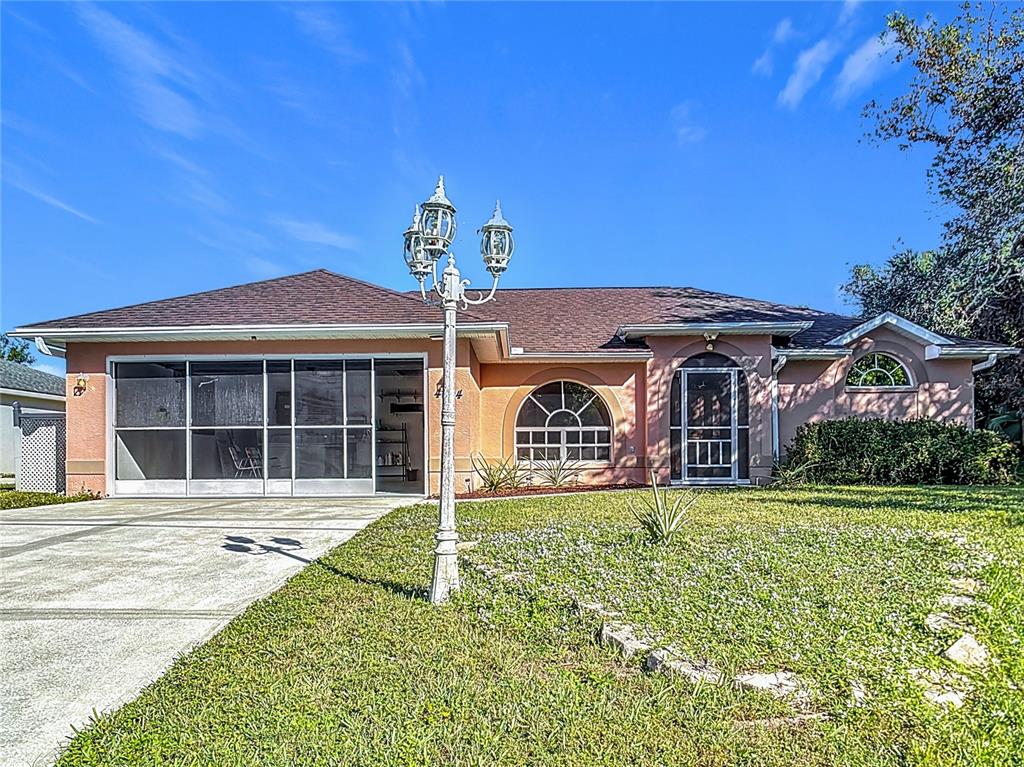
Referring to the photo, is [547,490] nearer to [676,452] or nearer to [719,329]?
[676,452]

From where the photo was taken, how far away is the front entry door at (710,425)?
14750 mm

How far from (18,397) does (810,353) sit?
23.6m

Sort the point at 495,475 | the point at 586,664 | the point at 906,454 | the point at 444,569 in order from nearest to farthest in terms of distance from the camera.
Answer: the point at 586,664 → the point at 444,569 → the point at 495,475 → the point at 906,454

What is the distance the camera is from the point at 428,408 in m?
12.7

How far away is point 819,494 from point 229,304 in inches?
465

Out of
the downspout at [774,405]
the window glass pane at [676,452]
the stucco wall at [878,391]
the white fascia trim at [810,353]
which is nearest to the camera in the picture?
the downspout at [774,405]

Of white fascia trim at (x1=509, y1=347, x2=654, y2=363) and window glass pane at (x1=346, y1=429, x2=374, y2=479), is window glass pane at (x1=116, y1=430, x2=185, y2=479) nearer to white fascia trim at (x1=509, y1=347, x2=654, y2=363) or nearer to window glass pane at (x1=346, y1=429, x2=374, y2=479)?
window glass pane at (x1=346, y1=429, x2=374, y2=479)

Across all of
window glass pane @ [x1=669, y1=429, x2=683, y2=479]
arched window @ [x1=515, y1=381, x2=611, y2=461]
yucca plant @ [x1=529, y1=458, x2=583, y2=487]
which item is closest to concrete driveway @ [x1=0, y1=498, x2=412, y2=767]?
yucca plant @ [x1=529, y1=458, x2=583, y2=487]

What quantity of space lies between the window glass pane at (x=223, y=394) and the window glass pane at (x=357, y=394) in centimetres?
185

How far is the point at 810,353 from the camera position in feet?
49.0

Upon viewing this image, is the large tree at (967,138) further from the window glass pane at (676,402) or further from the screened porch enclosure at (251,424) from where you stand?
the screened porch enclosure at (251,424)

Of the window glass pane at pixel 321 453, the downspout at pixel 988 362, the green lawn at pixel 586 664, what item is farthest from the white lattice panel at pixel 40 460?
the downspout at pixel 988 362

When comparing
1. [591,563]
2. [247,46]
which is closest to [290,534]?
[591,563]

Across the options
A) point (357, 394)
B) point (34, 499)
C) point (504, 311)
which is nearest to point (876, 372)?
point (504, 311)
